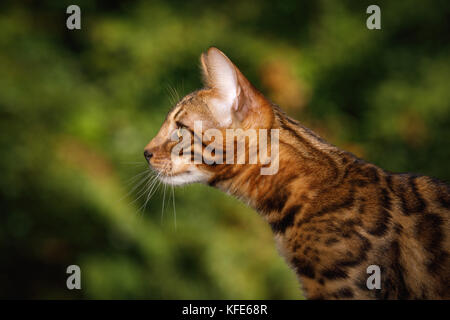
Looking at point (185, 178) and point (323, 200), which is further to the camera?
point (185, 178)

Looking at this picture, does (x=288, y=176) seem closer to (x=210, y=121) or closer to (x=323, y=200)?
(x=323, y=200)

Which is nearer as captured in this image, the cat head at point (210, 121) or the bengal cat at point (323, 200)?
the bengal cat at point (323, 200)

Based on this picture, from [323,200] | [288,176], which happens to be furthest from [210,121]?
[323,200]

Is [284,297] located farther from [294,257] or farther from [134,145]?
[294,257]

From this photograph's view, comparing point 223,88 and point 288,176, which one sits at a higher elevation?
point 223,88

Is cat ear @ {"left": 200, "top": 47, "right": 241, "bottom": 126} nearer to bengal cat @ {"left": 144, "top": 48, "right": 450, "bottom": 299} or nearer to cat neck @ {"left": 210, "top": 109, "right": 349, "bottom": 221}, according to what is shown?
bengal cat @ {"left": 144, "top": 48, "right": 450, "bottom": 299}

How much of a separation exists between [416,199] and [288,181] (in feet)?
1.18

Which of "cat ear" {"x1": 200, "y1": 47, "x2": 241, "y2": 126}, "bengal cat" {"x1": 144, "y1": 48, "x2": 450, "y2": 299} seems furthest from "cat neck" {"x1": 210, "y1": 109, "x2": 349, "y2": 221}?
"cat ear" {"x1": 200, "y1": 47, "x2": 241, "y2": 126}

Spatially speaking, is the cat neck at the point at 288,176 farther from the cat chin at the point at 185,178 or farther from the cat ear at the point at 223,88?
the cat ear at the point at 223,88

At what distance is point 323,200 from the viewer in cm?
138

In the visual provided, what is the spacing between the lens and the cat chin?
147cm

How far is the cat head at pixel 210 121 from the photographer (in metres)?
1.42

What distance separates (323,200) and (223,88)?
1.37ft

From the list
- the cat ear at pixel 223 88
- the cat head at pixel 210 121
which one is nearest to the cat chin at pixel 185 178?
the cat head at pixel 210 121
